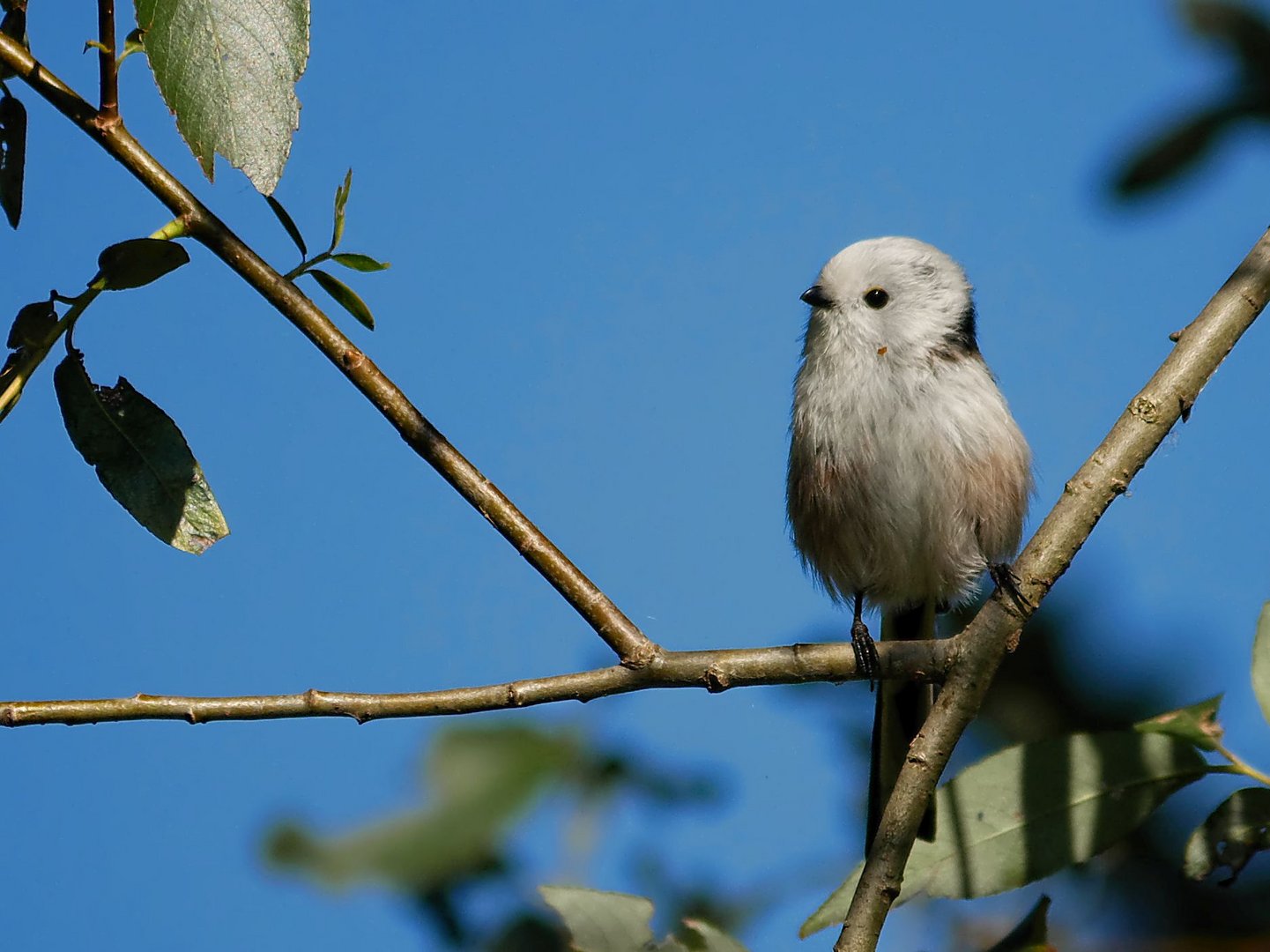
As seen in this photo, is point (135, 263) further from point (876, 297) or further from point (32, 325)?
point (876, 297)

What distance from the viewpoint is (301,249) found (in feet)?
4.04

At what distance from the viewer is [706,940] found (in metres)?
0.89

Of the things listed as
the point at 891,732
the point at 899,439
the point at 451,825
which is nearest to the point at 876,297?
the point at 899,439

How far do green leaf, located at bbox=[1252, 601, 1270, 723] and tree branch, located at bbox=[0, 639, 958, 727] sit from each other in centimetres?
33

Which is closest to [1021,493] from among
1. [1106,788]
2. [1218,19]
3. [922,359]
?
[922,359]

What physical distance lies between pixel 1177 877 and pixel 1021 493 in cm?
102

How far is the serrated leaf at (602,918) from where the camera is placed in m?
0.87

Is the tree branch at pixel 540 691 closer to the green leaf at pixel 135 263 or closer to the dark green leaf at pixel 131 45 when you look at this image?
the green leaf at pixel 135 263

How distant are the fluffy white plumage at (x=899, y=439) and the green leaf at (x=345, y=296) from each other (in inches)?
46.1

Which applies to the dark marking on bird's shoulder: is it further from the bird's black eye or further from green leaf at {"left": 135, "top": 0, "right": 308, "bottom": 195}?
green leaf at {"left": 135, "top": 0, "right": 308, "bottom": 195}

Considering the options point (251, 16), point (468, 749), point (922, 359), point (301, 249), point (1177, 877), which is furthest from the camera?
point (922, 359)

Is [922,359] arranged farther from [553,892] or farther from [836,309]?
[553,892]

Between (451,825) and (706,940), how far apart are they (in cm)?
28

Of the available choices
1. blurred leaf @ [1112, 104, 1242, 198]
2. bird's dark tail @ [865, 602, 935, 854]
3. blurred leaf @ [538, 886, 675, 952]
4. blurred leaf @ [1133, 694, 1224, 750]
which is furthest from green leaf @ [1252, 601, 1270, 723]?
bird's dark tail @ [865, 602, 935, 854]
